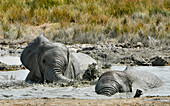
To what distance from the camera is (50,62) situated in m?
10.2

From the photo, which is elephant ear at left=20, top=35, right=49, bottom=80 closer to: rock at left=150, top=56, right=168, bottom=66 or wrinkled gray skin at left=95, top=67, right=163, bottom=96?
wrinkled gray skin at left=95, top=67, right=163, bottom=96

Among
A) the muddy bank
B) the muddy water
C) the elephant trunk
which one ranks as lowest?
the muddy bank

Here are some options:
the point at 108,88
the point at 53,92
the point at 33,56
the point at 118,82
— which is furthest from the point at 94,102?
the point at 33,56

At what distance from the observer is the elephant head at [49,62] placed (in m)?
10.1

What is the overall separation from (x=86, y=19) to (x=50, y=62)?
15.8 metres

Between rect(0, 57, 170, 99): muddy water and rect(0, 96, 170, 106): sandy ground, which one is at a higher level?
rect(0, 96, 170, 106): sandy ground

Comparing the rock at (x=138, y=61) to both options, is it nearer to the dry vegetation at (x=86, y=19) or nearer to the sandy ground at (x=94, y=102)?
the dry vegetation at (x=86, y=19)

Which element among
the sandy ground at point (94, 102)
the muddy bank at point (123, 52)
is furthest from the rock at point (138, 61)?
the sandy ground at point (94, 102)

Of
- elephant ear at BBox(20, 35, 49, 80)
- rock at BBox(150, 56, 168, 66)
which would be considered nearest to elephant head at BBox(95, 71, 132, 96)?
elephant ear at BBox(20, 35, 49, 80)

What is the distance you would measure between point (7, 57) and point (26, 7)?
1331 centimetres

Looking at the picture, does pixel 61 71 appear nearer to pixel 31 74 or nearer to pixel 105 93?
pixel 31 74

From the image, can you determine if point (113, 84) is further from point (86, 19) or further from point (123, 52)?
point (86, 19)

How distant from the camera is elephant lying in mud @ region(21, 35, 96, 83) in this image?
10.1 meters

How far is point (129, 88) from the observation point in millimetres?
8883
